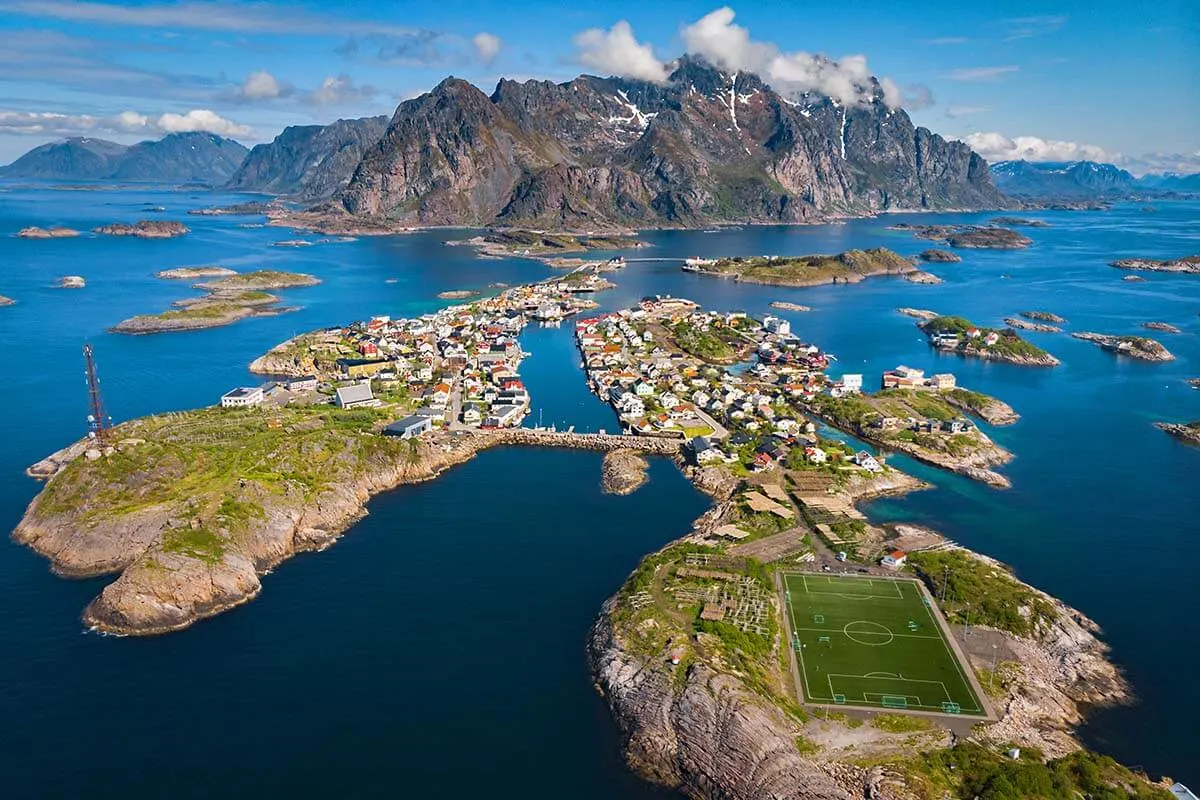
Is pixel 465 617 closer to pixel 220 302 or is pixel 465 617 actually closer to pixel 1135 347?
pixel 1135 347

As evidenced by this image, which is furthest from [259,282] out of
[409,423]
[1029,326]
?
[1029,326]

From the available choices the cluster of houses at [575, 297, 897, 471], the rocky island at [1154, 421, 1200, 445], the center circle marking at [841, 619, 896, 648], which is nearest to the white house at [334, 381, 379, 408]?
the cluster of houses at [575, 297, 897, 471]

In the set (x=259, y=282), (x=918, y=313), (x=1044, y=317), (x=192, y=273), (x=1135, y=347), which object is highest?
(x=192, y=273)

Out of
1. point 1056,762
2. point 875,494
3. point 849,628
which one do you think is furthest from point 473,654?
point 875,494

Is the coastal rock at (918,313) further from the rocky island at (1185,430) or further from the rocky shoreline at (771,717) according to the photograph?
the rocky shoreline at (771,717)

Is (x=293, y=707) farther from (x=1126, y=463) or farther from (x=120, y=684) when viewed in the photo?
(x=1126, y=463)

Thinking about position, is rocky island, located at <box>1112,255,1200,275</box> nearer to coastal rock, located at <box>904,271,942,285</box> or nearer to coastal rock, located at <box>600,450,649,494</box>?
coastal rock, located at <box>904,271,942,285</box>
